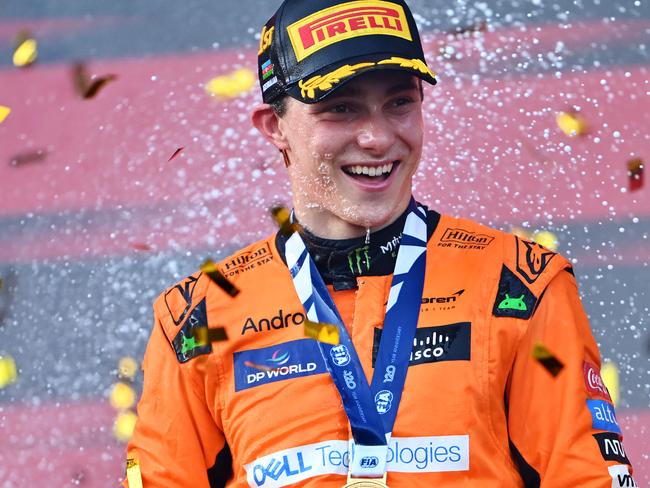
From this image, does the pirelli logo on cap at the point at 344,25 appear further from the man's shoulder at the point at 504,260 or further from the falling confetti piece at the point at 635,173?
the falling confetti piece at the point at 635,173

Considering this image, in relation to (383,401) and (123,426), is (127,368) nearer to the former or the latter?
(123,426)

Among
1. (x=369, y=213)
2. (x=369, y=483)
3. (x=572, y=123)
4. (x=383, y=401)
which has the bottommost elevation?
(x=369, y=483)

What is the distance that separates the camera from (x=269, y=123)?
238 cm

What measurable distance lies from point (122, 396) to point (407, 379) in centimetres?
137

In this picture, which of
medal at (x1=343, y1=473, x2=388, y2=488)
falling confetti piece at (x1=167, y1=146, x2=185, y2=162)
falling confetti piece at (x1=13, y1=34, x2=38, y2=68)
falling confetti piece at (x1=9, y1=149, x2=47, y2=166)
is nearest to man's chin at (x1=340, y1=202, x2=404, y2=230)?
medal at (x1=343, y1=473, x2=388, y2=488)

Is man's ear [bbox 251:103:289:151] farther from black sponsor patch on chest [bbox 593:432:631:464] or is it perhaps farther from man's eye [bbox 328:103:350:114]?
black sponsor patch on chest [bbox 593:432:631:464]

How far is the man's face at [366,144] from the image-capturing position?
2.16 meters

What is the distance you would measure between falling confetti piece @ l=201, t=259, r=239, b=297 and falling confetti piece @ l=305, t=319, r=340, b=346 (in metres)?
0.19

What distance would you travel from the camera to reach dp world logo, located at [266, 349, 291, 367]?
7.18ft

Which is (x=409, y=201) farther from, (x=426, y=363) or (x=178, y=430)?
(x=178, y=430)

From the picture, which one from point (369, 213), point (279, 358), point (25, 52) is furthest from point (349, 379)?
point (25, 52)

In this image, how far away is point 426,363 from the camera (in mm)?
2100

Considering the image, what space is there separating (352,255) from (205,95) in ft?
4.79

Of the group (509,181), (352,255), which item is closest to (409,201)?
(352,255)
